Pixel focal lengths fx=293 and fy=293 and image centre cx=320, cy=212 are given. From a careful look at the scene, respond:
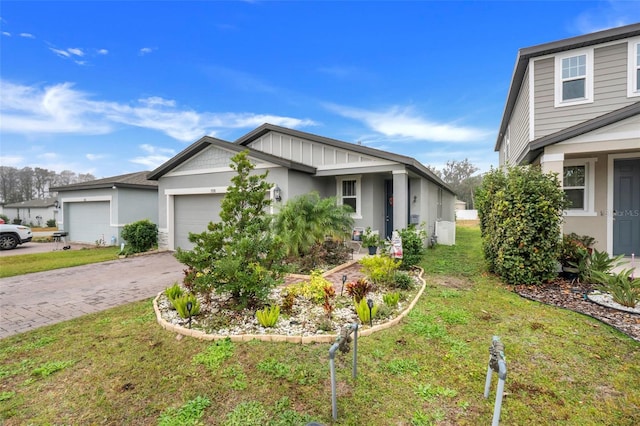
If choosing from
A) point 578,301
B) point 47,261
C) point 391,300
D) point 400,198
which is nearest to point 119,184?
point 47,261

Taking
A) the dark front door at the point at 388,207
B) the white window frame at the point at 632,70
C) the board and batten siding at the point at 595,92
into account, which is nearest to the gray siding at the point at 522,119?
the board and batten siding at the point at 595,92

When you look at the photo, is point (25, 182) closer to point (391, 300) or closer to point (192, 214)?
point (192, 214)

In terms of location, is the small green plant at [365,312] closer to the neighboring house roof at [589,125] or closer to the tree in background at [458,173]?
the neighboring house roof at [589,125]

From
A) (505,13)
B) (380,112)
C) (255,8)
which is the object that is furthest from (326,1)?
(380,112)

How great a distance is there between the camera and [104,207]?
1366 centimetres

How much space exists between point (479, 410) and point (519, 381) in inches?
26.6

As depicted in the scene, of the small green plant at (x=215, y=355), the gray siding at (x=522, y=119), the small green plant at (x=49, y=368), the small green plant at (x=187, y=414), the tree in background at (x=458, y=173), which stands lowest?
the small green plant at (x=49, y=368)

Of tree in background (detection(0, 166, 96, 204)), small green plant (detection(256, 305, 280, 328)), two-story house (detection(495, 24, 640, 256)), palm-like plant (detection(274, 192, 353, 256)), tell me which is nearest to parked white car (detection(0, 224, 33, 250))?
palm-like plant (detection(274, 192, 353, 256))

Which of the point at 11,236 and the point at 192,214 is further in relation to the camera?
the point at 11,236

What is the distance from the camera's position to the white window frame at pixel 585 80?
7164mm

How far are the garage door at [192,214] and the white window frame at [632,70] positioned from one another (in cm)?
1157

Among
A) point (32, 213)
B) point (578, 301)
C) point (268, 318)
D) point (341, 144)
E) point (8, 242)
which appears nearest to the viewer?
point (268, 318)

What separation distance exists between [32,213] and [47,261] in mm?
33605

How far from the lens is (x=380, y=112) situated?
18125 mm
